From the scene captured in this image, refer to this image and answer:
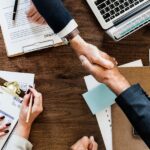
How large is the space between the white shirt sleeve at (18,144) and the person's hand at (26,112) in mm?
14

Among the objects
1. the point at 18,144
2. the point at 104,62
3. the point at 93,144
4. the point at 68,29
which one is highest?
the point at 68,29

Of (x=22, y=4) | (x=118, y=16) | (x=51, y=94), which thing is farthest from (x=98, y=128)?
(x=22, y=4)

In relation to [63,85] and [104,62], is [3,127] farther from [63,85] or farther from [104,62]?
[104,62]

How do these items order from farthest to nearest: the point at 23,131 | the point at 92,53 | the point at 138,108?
the point at 23,131
the point at 92,53
the point at 138,108

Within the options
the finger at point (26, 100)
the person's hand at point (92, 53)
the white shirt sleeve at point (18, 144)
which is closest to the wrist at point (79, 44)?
the person's hand at point (92, 53)

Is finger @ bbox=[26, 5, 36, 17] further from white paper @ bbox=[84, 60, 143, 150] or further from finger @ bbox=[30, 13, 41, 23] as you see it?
white paper @ bbox=[84, 60, 143, 150]

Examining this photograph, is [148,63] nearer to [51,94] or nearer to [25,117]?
[51,94]

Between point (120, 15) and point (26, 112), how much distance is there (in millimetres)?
423

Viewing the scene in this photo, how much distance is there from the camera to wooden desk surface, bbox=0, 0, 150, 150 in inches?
50.8

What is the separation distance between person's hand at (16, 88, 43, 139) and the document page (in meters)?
0.14

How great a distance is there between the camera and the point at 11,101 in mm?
1306

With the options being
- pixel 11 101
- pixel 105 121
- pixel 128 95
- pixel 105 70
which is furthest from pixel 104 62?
pixel 11 101

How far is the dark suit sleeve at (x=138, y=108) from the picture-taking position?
3.49ft

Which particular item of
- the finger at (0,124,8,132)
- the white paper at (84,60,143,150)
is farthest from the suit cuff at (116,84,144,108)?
the finger at (0,124,8,132)
